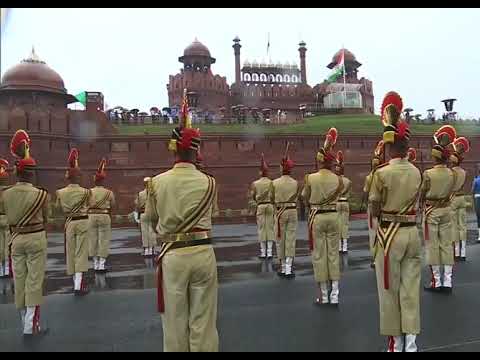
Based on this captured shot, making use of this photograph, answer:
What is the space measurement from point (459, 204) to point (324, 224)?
397 cm

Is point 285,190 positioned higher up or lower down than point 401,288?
higher up

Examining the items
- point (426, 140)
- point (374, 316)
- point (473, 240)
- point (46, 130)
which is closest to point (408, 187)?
point (374, 316)

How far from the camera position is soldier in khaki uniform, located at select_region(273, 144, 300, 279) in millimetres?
7750

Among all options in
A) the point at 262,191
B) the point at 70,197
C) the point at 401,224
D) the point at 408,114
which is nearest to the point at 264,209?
the point at 262,191

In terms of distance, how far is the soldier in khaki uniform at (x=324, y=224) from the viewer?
19.0 feet

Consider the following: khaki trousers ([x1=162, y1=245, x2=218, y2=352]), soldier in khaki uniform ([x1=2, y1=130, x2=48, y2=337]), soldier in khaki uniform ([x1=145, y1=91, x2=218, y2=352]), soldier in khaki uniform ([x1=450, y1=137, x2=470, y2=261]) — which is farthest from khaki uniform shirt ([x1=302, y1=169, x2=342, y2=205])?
soldier in khaki uniform ([x1=2, y1=130, x2=48, y2=337])

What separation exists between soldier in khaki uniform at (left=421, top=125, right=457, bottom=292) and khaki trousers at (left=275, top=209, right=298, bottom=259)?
2.13 meters

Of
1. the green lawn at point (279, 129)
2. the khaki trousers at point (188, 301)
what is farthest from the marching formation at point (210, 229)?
the green lawn at point (279, 129)

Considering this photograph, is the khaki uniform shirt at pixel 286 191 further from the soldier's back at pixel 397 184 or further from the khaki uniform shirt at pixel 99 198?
the soldier's back at pixel 397 184

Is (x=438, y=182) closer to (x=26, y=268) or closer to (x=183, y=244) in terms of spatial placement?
(x=183, y=244)

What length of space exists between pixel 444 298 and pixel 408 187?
259 centimetres

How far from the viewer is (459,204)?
8633mm

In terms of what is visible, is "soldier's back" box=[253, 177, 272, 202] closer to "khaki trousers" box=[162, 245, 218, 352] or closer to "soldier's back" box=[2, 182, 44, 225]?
"soldier's back" box=[2, 182, 44, 225]
